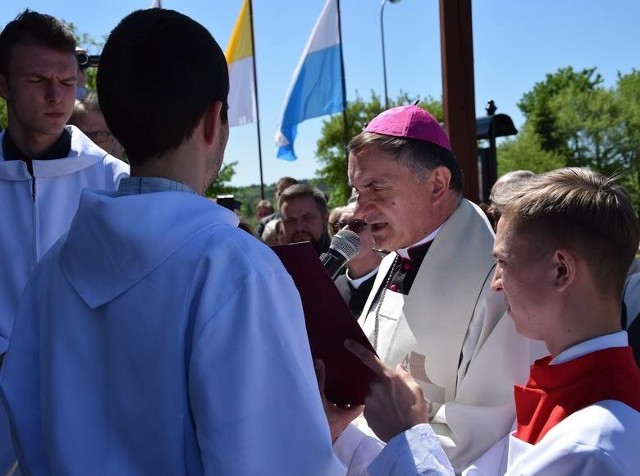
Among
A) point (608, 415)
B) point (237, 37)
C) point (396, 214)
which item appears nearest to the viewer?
point (608, 415)

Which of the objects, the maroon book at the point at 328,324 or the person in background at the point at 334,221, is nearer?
the maroon book at the point at 328,324

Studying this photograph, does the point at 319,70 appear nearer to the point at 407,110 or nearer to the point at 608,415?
the point at 407,110

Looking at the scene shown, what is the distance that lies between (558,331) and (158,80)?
1.11 m

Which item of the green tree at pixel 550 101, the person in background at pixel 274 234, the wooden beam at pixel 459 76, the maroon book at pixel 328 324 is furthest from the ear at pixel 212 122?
the green tree at pixel 550 101

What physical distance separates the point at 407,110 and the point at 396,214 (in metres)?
0.42

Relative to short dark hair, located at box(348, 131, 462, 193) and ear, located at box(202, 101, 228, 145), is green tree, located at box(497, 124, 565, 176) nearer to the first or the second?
short dark hair, located at box(348, 131, 462, 193)

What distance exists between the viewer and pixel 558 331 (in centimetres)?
184

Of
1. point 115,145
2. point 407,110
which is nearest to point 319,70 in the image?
point 115,145

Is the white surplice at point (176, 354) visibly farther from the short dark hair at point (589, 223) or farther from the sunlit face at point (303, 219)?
the sunlit face at point (303, 219)

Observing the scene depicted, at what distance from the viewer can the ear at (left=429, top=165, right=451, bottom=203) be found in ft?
9.09

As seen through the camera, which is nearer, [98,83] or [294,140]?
[98,83]

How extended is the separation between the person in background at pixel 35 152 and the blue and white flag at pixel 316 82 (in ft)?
33.1

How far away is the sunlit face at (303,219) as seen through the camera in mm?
5887

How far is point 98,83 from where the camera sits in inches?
58.3
